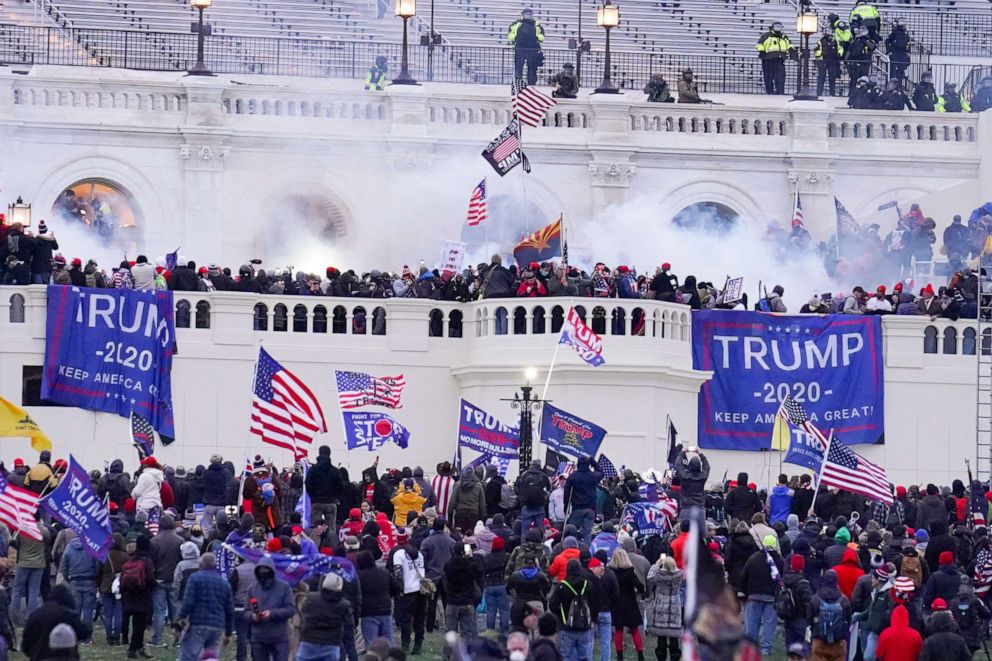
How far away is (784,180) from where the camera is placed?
195 ft

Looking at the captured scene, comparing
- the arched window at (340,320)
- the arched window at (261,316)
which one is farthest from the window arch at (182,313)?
the arched window at (340,320)

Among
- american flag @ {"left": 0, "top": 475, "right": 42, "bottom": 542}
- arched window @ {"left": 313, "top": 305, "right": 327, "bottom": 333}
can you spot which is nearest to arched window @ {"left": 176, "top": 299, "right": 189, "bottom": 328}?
arched window @ {"left": 313, "top": 305, "right": 327, "bottom": 333}

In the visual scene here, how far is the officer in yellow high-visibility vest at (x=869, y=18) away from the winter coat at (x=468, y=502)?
25.0 metres

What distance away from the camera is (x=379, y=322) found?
49281mm

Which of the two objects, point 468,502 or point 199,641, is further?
point 468,502

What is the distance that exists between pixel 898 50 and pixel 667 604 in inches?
1226

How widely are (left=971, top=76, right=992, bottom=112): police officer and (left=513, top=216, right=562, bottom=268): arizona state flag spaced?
13262 millimetres

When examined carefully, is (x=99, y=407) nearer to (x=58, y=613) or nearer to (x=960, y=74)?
(x=58, y=613)

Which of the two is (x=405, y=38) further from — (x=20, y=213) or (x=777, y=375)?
(x=777, y=375)

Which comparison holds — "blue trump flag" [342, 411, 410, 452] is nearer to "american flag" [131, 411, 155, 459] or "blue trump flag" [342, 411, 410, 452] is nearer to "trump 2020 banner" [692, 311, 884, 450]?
"american flag" [131, 411, 155, 459]

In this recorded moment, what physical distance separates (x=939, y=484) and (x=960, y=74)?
1780cm

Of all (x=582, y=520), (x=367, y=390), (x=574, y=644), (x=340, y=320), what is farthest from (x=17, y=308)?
(x=574, y=644)

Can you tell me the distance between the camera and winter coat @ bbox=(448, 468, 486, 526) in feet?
129

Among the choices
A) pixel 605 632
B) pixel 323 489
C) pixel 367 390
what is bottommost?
pixel 605 632
